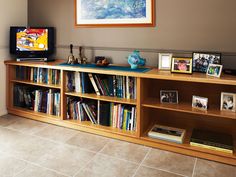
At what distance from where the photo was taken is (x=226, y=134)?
242 centimetres

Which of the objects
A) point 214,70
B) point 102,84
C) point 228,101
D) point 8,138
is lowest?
point 8,138

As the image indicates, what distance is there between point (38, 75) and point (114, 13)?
129cm

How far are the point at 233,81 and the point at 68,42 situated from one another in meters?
2.18

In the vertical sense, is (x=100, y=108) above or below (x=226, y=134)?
above

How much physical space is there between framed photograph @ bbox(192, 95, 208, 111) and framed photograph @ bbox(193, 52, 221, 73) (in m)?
0.29

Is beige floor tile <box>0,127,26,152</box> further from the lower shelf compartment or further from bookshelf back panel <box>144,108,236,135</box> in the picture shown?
bookshelf back panel <box>144,108,236,135</box>

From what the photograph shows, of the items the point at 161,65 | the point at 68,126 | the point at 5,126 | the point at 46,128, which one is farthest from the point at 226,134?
the point at 5,126

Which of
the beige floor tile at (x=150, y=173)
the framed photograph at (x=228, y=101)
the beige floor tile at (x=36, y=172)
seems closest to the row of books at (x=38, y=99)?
the beige floor tile at (x=36, y=172)

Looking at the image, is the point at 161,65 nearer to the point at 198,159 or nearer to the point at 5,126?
the point at 198,159

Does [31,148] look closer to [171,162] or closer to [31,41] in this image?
[171,162]

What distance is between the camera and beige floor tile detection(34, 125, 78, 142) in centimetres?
258

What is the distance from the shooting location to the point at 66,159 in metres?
2.14

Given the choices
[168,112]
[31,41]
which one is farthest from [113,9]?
[168,112]

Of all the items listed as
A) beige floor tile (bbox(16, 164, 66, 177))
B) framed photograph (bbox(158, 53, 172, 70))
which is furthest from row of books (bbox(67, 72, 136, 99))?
beige floor tile (bbox(16, 164, 66, 177))
